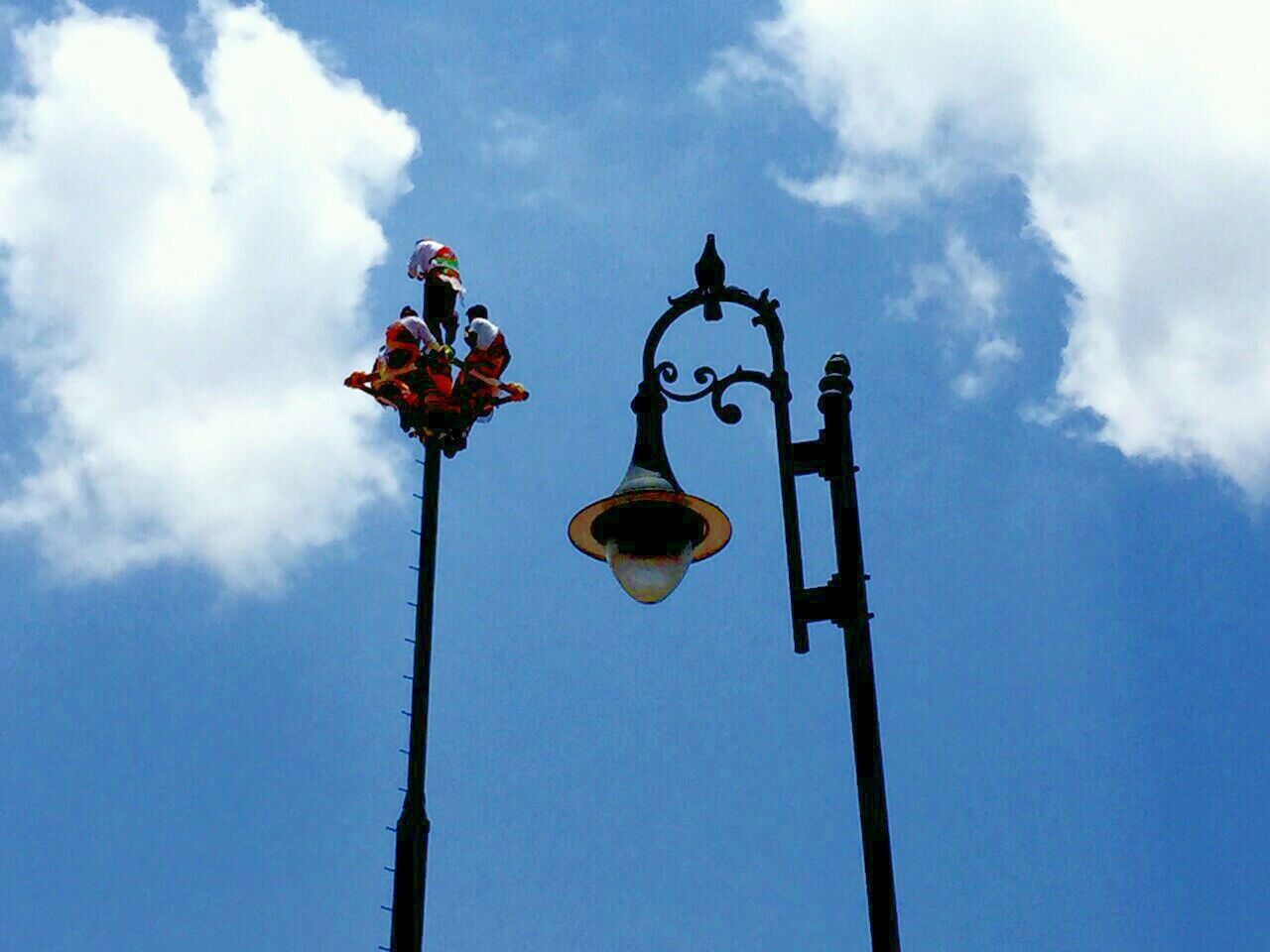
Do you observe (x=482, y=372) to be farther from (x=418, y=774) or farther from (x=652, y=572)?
(x=652, y=572)

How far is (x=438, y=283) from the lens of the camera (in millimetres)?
18797

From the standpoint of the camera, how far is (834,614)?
6.99 m

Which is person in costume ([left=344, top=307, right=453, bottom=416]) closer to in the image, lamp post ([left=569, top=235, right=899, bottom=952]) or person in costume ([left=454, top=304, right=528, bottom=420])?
person in costume ([left=454, top=304, right=528, bottom=420])

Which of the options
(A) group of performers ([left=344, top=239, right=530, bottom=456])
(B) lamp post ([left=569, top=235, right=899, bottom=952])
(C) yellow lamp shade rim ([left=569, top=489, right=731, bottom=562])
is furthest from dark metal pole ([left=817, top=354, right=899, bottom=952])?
(A) group of performers ([left=344, top=239, right=530, bottom=456])

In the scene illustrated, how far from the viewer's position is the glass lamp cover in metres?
7.84

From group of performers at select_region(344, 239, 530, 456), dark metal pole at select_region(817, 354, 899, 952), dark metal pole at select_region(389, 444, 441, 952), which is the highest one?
group of performers at select_region(344, 239, 530, 456)

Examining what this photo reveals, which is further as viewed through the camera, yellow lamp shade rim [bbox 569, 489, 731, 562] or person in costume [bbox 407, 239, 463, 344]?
person in costume [bbox 407, 239, 463, 344]

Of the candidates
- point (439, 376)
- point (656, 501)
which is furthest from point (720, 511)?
point (439, 376)

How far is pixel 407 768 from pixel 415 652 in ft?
4.47

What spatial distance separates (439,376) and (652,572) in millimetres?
10520

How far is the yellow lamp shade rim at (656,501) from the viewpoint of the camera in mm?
7832

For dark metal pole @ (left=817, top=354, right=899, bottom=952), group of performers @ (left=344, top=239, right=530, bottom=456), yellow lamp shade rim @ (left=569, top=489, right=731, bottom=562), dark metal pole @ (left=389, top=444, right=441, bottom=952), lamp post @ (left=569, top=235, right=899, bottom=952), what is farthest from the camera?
group of performers @ (left=344, top=239, right=530, bottom=456)

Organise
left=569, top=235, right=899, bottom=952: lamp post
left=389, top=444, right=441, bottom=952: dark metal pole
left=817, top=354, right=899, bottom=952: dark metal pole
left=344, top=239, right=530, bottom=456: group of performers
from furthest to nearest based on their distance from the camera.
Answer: left=344, top=239, right=530, bottom=456: group of performers < left=389, top=444, right=441, bottom=952: dark metal pole < left=569, top=235, right=899, bottom=952: lamp post < left=817, top=354, right=899, bottom=952: dark metal pole

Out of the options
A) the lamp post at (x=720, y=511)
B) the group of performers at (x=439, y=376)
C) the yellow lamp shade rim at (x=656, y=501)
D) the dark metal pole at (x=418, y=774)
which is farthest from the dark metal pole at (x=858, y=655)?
the group of performers at (x=439, y=376)
